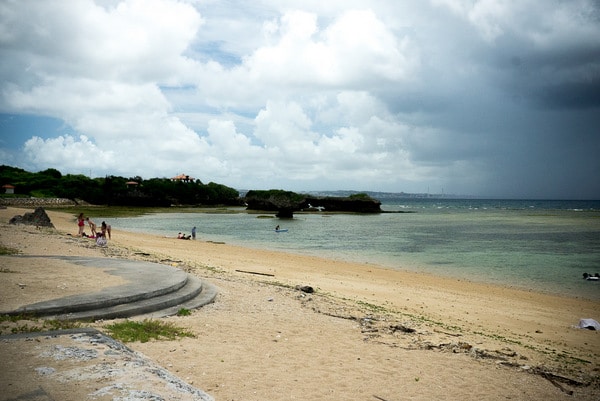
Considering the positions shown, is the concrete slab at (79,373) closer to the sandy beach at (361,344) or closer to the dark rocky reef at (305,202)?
the sandy beach at (361,344)

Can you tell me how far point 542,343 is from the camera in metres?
10.2

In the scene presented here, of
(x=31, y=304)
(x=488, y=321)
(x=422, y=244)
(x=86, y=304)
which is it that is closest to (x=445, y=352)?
(x=488, y=321)

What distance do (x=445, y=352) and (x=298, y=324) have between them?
3.01 m

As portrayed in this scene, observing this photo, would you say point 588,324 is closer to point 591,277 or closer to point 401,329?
point 401,329

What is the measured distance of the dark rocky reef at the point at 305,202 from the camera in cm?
8719

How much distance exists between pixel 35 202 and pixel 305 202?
174ft

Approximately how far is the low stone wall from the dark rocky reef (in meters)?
38.0

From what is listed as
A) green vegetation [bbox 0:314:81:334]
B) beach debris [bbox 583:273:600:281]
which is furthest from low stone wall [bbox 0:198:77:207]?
beach debris [bbox 583:273:600:281]

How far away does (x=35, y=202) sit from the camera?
7706 centimetres

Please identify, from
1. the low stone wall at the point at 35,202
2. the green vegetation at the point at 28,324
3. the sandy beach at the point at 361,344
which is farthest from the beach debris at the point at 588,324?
the low stone wall at the point at 35,202

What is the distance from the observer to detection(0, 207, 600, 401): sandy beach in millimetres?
5789

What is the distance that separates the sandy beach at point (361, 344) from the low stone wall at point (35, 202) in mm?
Answer: 66437

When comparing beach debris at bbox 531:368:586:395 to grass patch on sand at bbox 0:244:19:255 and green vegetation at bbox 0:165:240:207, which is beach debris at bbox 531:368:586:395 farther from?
green vegetation at bbox 0:165:240:207

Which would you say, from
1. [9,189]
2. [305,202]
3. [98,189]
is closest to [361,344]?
[305,202]
